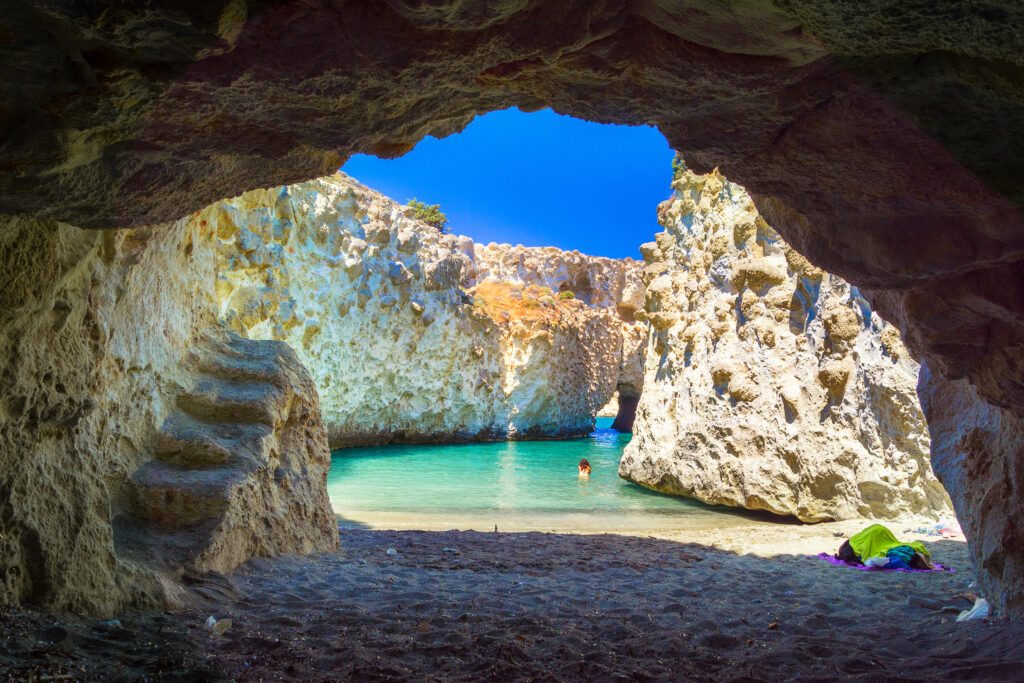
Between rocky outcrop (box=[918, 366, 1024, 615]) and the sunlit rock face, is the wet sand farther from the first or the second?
the sunlit rock face

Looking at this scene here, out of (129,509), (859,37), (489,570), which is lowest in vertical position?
(489,570)

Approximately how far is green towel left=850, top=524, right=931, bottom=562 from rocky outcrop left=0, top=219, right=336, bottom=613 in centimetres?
606

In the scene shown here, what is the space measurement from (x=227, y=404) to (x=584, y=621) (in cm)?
366

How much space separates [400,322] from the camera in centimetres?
2503

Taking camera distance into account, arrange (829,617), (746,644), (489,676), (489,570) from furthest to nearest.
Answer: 1. (489,570)
2. (829,617)
3. (746,644)
4. (489,676)

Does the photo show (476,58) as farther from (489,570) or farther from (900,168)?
(489,570)

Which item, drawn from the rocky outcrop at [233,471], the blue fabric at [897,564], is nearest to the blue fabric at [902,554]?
the blue fabric at [897,564]

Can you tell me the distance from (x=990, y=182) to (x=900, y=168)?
299 millimetres

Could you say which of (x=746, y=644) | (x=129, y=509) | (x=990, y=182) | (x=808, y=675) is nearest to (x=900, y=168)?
(x=990, y=182)

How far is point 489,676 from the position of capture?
2980 millimetres

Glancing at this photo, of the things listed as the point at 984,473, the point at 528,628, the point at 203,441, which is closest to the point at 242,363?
the point at 203,441

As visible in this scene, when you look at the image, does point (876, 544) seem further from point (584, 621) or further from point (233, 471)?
point (233, 471)

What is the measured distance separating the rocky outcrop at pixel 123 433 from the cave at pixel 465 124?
2 cm

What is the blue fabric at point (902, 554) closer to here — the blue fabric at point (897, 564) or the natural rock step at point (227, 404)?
the blue fabric at point (897, 564)
